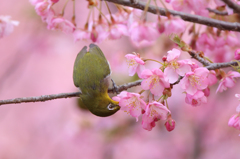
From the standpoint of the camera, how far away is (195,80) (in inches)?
36.7

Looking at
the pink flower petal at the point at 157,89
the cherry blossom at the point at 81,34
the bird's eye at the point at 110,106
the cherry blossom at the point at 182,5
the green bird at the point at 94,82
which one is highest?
the cherry blossom at the point at 182,5

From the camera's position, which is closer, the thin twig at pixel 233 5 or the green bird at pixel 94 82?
the thin twig at pixel 233 5

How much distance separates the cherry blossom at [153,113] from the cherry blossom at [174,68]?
0.36 feet

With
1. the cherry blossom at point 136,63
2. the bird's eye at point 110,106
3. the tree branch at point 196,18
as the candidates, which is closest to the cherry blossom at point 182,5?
the tree branch at point 196,18

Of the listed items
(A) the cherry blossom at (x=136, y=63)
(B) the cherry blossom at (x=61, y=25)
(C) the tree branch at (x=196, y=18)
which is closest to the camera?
(A) the cherry blossom at (x=136, y=63)

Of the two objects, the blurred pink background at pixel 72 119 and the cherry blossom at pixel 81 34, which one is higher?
the cherry blossom at pixel 81 34

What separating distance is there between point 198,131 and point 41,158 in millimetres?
2508

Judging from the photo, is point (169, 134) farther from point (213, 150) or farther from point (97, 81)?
point (97, 81)

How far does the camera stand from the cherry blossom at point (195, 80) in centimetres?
94

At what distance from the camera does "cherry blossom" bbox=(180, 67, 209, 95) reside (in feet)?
3.07

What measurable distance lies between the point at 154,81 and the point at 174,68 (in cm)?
9

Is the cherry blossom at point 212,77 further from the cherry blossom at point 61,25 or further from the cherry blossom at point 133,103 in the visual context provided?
the cherry blossom at point 61,25

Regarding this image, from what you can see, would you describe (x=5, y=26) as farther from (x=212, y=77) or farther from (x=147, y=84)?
(x=212, y=77)

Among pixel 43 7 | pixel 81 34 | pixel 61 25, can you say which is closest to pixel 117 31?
pixel 81 34
